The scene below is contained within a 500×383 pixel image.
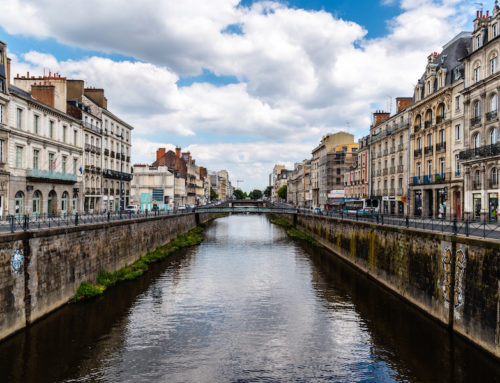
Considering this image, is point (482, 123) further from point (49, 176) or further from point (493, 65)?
point (49, 176)

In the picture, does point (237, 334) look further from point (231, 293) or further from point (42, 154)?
point (42, 154)

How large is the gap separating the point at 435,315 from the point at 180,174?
3115 inches

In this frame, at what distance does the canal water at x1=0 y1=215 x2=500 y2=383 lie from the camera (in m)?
12.4

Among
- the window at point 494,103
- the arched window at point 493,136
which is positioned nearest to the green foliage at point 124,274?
the arched window at point 493,136

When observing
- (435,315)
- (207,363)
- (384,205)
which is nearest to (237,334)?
(207,363)

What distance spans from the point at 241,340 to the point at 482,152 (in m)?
24.3

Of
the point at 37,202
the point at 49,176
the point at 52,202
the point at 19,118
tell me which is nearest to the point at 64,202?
the point at 52,202

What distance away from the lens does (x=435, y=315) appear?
1658 centimetres

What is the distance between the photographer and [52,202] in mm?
38188

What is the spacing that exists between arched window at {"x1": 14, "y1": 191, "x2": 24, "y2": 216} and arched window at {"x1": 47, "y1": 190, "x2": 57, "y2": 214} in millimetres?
4815

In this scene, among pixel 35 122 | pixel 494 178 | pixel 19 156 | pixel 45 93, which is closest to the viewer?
pixel 494 178

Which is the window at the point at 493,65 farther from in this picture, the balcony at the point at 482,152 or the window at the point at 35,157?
the window at the point at 35,157

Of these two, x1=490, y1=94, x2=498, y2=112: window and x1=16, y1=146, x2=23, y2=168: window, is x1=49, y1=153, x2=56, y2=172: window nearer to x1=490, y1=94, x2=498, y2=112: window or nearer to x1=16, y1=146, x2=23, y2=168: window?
x1=16, y1=146, x2=23, y2=168: window

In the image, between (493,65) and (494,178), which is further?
(493,65)
